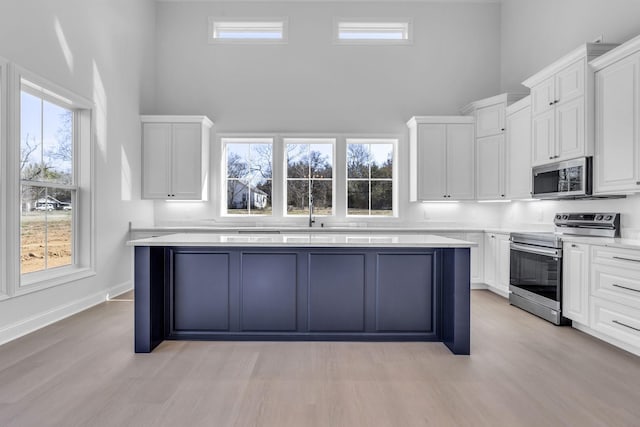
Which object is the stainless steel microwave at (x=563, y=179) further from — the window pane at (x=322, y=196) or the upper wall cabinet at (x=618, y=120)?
the window pane at (x=322, y=196)

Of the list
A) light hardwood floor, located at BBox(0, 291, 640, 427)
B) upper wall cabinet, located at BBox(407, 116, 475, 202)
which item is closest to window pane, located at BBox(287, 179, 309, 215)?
upper wall cabinet, located at BBox(407, 116, 475, 202)

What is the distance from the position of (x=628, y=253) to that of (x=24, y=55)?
5.16 meters

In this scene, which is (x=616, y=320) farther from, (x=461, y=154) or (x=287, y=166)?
(x=287, y=166)

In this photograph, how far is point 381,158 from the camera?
5770 mm

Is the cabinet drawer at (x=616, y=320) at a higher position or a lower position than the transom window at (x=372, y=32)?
lower

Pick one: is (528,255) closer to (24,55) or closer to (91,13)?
(24,55)

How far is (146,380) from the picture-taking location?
2.36 metres

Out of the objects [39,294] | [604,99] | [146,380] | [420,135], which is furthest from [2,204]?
[604,99]


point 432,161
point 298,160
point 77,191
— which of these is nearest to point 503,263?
point 432,161

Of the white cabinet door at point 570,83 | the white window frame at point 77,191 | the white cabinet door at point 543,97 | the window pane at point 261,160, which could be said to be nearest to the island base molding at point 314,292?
the white window frame at point 77,191

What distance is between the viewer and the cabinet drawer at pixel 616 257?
8.98 feet

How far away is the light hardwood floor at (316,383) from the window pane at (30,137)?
4.83 feet

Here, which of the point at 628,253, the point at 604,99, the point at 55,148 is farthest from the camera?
the point at 55,148

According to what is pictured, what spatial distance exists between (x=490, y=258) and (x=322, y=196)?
8.36ft
